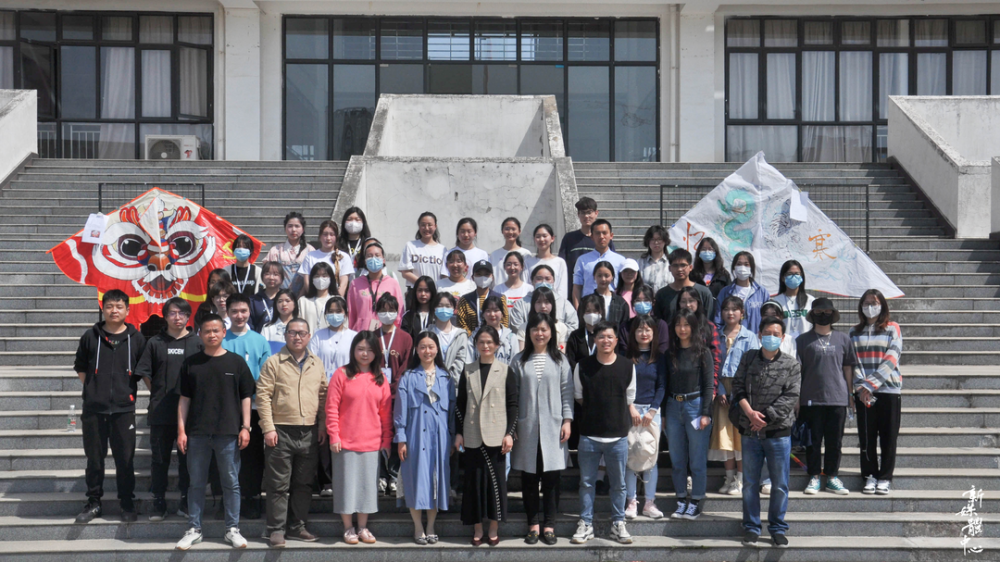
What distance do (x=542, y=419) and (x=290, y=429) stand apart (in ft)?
6.76

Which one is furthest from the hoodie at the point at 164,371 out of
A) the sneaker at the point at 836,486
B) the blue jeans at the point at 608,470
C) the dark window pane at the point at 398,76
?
the dark window pane at the point at 398,76

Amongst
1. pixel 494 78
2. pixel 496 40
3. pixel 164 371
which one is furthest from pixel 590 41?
pixel 164 371

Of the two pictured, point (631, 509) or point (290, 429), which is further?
point (631, 509)

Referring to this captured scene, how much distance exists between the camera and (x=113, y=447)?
7305mm

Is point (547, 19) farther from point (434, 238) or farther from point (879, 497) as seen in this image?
point (879, 497)

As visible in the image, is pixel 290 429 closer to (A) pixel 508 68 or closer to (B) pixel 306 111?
(B) pixel 306 111

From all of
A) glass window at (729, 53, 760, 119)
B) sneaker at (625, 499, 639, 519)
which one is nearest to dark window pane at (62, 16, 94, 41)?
glass window at (729, 53, 760, 119)

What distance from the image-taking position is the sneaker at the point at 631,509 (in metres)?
7.28

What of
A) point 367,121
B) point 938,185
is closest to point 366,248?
point 938,185

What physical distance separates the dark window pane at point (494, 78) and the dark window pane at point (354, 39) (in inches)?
102

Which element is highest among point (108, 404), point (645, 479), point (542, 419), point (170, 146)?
point (170, 146)

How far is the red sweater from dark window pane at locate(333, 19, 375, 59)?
15.7 meters

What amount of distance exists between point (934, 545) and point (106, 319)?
23.5 ft

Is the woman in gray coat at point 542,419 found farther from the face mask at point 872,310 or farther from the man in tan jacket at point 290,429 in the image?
the face mask at point 872,310
